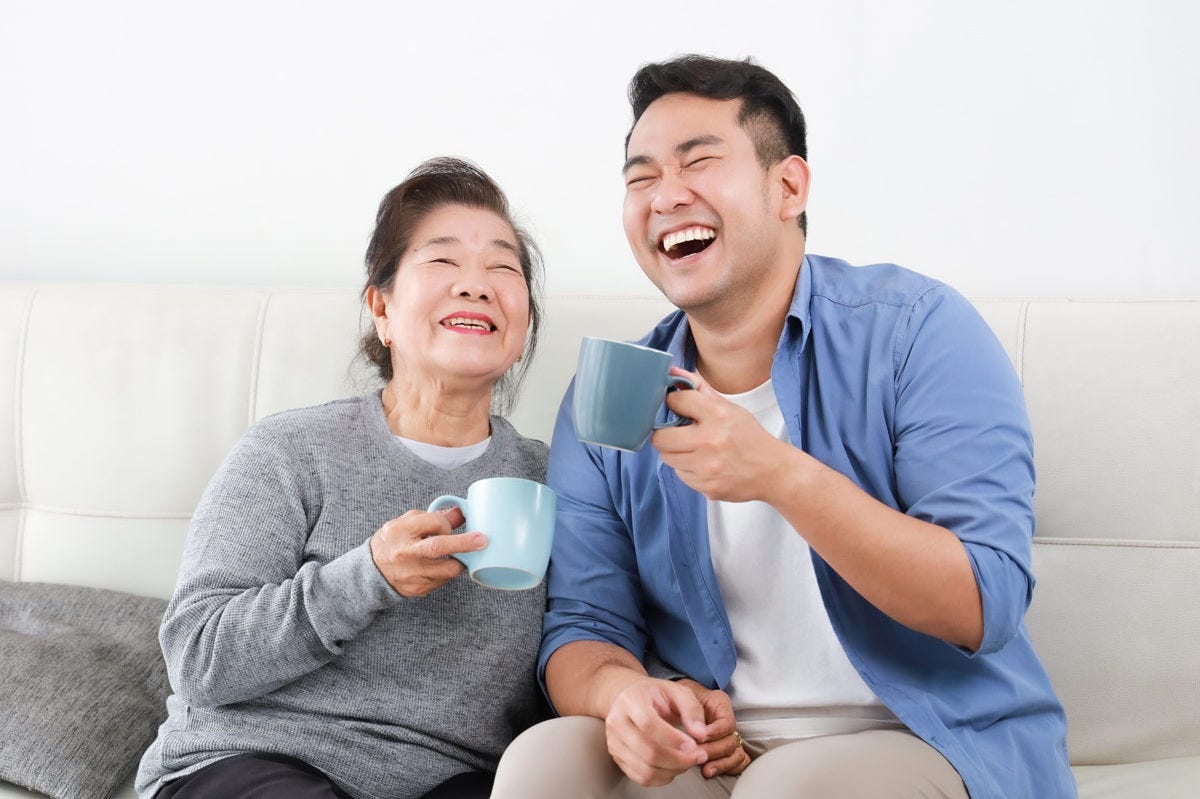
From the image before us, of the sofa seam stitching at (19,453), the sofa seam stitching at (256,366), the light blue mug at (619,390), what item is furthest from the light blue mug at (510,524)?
the sofa seam stitching at (19,453)

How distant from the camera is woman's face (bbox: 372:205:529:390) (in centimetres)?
152

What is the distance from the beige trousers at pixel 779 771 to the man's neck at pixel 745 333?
48 centimetres

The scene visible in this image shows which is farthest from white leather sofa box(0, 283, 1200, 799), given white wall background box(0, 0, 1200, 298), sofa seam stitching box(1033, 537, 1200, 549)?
white wall background box(0, 0, 1200, 298)

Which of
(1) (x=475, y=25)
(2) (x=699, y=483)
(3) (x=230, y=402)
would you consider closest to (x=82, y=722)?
(3) (x=230, y=402)

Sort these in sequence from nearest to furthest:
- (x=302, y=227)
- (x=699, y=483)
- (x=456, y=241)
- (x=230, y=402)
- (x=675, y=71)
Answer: (x=699, y=483)
(x=675, y=71)
(x=456, y=241)
(x=230, y=402)
(x=302, y=227)

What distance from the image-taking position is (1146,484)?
5.09 feet

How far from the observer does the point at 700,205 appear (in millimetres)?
1400

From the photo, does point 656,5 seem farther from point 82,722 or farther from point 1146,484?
point 82,722

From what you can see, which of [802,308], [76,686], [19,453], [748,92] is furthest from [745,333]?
[19,453]

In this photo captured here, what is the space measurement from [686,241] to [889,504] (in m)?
0.41

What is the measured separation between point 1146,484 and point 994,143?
634 mm

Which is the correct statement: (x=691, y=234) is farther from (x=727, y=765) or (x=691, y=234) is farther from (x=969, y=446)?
(x=727, y=765)

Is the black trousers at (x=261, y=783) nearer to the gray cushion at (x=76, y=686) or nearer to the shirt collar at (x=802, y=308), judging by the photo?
the gray cushion at (x=76, y=686)

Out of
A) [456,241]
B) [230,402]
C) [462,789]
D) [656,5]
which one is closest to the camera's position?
[462,789]
